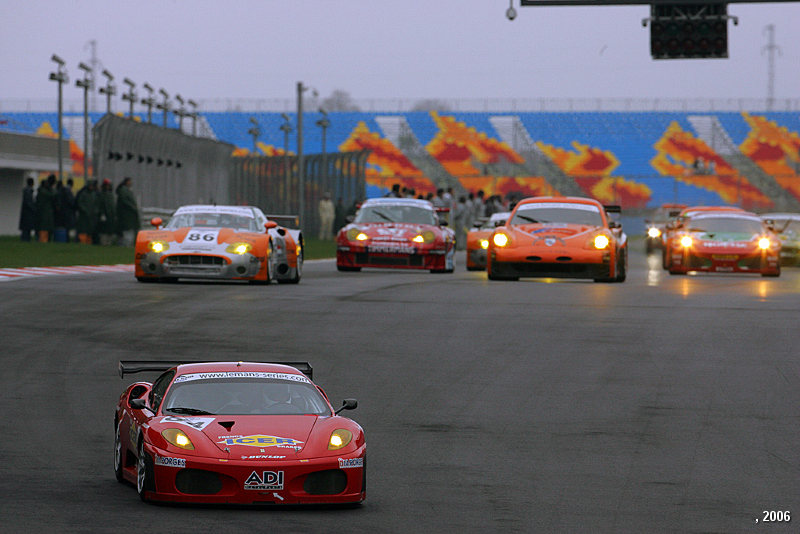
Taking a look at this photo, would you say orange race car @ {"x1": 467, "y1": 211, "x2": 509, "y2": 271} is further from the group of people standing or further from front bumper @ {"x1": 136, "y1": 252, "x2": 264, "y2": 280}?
the group of people standing

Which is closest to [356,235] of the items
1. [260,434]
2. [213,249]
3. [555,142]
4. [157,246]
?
[213,249]

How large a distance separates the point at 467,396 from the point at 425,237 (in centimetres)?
1394

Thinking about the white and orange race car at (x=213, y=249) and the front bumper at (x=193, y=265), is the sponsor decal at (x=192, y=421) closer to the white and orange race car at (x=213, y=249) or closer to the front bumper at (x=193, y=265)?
the white and orange race car at (x=213, y=249)

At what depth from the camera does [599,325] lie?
53.5ft

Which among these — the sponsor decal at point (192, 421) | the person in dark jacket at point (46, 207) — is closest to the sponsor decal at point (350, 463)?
the sponsor decal at point (192, 421)

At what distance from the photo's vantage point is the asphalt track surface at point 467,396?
7953mm

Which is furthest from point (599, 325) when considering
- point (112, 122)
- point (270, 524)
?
point (112, 122)

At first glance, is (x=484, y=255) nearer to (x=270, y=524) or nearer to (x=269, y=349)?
(x=269, y=349)

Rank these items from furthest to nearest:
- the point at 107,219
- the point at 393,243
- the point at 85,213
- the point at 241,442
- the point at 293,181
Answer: the point at 293,181 < the point at 85,213 < the point at 107,219 < the point at 393,243 < the point at 241,442

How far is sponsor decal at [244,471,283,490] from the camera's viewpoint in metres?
7.57

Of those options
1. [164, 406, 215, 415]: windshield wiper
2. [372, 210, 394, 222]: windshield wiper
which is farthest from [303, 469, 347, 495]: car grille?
[372, 210, 394, 222]: windshield wiper

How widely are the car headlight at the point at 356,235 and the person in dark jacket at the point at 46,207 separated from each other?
43.1ft

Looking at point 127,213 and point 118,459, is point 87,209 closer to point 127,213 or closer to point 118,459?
point 127,213

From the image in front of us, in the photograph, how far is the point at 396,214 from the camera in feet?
88.1
